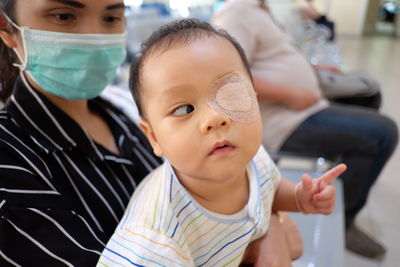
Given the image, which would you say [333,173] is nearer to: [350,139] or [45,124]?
[45,124]

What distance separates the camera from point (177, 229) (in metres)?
0.60

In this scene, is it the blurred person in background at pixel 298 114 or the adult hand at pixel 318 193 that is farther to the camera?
the blurred person in background at pixel 298 114

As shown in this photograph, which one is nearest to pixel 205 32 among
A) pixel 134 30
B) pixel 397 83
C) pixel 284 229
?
pixel 284 229

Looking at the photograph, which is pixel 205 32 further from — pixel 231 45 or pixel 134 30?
pixel 134 30

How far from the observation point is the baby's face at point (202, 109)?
1.80 feet

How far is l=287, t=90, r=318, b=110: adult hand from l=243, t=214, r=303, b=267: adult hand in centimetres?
78

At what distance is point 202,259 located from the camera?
25.8 inches

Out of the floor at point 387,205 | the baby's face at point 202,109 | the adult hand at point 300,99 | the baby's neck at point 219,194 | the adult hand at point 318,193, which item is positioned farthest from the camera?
the floor at point 387,205

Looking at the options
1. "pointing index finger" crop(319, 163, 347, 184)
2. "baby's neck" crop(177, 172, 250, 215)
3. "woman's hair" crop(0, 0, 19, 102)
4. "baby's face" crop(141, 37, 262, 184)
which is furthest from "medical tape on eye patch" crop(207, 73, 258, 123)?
"woman's hair" crop(0, 0, 19, 102)

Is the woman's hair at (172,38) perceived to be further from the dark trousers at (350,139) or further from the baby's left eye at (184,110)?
the dark trousers at (350,139)

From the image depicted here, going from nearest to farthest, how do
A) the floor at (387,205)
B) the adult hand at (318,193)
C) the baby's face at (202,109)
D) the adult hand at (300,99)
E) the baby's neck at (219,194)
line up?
the baby's face at (202,109), the baby's neck at (219,194), the adult hand at (318,193), the adult hand at (300,99), the floor at (387,205)

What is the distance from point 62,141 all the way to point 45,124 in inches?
2.3

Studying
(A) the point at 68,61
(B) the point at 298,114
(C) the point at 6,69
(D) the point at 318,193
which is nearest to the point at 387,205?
(B) the point at 298,114

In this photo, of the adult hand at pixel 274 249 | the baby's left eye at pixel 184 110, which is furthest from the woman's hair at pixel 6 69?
the adult hand at pixel 274 249
